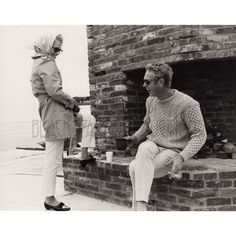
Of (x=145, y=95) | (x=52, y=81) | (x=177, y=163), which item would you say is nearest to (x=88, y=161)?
(x=145, y=95)

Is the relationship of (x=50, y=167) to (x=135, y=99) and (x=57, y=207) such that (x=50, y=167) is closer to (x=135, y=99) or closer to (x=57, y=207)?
(x=57, y=207)

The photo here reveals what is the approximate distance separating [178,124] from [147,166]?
18.4 inches

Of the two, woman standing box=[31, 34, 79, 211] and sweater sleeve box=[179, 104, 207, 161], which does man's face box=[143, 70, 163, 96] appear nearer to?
sweater sleeve box=[179, 104, 207, 161]

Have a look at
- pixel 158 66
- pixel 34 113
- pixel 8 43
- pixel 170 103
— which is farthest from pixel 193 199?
pixel 34 113

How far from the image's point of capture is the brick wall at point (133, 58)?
11.4 ft

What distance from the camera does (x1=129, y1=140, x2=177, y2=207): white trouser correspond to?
2801 mm

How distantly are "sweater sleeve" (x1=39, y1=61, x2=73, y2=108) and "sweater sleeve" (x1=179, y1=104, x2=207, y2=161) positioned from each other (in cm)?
112

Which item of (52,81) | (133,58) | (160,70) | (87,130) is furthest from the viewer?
(133,58)

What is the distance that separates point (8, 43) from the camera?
11.8 ft

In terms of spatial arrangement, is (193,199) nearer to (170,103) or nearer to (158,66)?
(170,103)

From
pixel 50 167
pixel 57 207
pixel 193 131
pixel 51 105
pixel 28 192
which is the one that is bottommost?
pixel 28 192

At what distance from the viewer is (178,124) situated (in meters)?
3.04

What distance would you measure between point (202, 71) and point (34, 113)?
2326 mm

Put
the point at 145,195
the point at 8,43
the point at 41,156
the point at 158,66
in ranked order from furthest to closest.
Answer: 1. the point at 41,156
2. the point at 8,43
3. the point at 158,66
4. the point at 145,195
